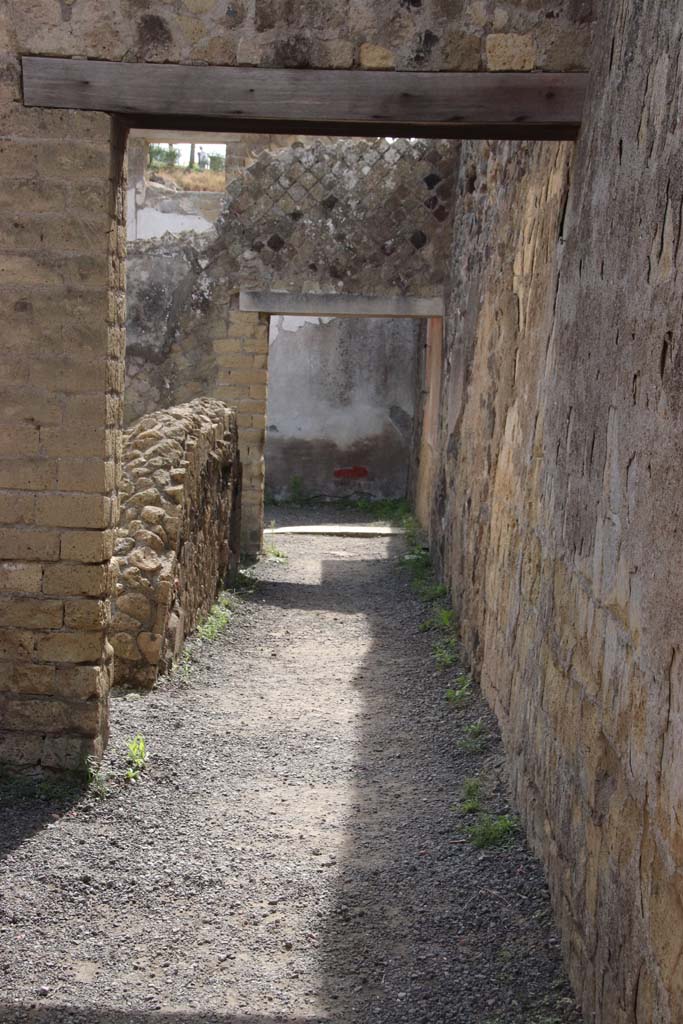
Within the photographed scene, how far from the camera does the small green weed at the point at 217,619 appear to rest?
7164mm

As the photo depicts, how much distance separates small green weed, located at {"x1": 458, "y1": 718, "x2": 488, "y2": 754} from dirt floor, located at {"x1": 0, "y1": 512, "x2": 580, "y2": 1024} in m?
0.01

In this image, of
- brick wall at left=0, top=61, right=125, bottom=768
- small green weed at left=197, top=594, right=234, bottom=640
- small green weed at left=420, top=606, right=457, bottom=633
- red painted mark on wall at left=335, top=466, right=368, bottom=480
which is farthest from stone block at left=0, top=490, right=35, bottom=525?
red painted mark on wall at left=335, top=466, right=368, bottom=480

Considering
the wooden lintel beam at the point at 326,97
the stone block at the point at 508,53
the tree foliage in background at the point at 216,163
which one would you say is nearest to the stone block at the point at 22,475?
the wooden lintel beam at the point at 326,97

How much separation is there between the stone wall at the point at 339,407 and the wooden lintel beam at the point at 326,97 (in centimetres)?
1089

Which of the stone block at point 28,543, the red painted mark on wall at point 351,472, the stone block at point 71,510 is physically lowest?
the red painted mark on wall at point 351,472

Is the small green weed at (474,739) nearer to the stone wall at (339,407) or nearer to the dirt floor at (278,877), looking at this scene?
the dirt floor at (278,877)

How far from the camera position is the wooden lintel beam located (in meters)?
3.93

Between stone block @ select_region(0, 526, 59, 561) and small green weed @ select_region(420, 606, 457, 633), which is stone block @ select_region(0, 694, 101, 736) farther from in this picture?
small green weed @ select_region(420, 606, 457, 633)

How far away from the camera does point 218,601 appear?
8.09 metres

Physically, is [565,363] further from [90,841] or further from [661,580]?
[90,841]

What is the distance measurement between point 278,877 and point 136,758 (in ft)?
3.51

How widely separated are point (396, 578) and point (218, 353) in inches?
104

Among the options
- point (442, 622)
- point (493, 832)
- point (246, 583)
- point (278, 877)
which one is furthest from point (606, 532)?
point (246, 583)

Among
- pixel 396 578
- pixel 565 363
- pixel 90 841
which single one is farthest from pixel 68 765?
pixel 396 578
